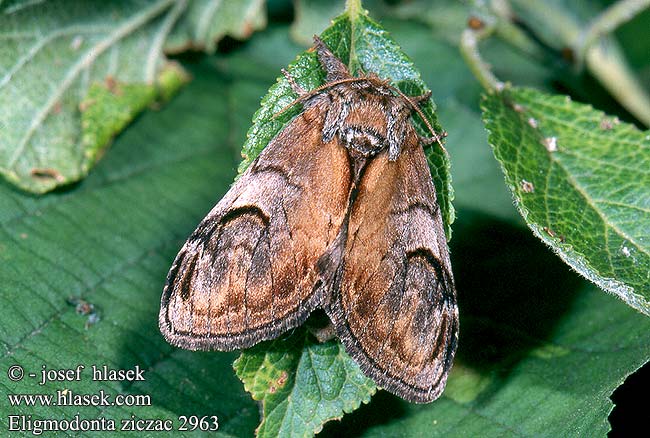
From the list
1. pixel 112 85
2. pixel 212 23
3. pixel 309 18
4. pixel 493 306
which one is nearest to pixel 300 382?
pixel 493 306

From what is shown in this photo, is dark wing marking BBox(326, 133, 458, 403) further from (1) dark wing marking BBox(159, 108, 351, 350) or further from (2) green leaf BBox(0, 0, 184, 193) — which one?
(2) green leaf BBox(0, 0, 184, 193)

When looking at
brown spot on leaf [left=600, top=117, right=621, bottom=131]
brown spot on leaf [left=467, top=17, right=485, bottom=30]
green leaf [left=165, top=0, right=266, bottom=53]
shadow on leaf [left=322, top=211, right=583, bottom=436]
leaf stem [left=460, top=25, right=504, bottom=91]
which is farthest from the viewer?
green leaf [left=165, top=0, right=266, bottom=53]

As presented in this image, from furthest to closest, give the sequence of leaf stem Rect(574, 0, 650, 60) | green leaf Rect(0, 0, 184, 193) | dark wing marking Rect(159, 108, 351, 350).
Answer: leaf stem Rect(574, 0, 650, 60), green leaf Rect(0, 0, 184, 193), dark wing marking Rect(159, 108, 351, 350)

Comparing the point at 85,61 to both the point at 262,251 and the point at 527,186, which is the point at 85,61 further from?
the point at 527,186

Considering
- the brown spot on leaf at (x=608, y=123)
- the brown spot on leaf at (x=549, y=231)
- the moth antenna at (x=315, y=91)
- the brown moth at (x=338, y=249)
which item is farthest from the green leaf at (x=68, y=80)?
the brown spot on leaf at (x=608, y=123)

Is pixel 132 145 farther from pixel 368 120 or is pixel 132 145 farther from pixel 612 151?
pixel 612 151

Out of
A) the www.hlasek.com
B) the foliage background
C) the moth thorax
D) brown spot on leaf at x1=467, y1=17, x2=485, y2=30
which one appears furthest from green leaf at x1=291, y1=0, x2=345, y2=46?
the www.hlasek.com

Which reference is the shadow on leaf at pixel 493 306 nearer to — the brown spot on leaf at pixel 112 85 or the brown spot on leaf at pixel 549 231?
the brown spot on leaf at pixel 549 231
